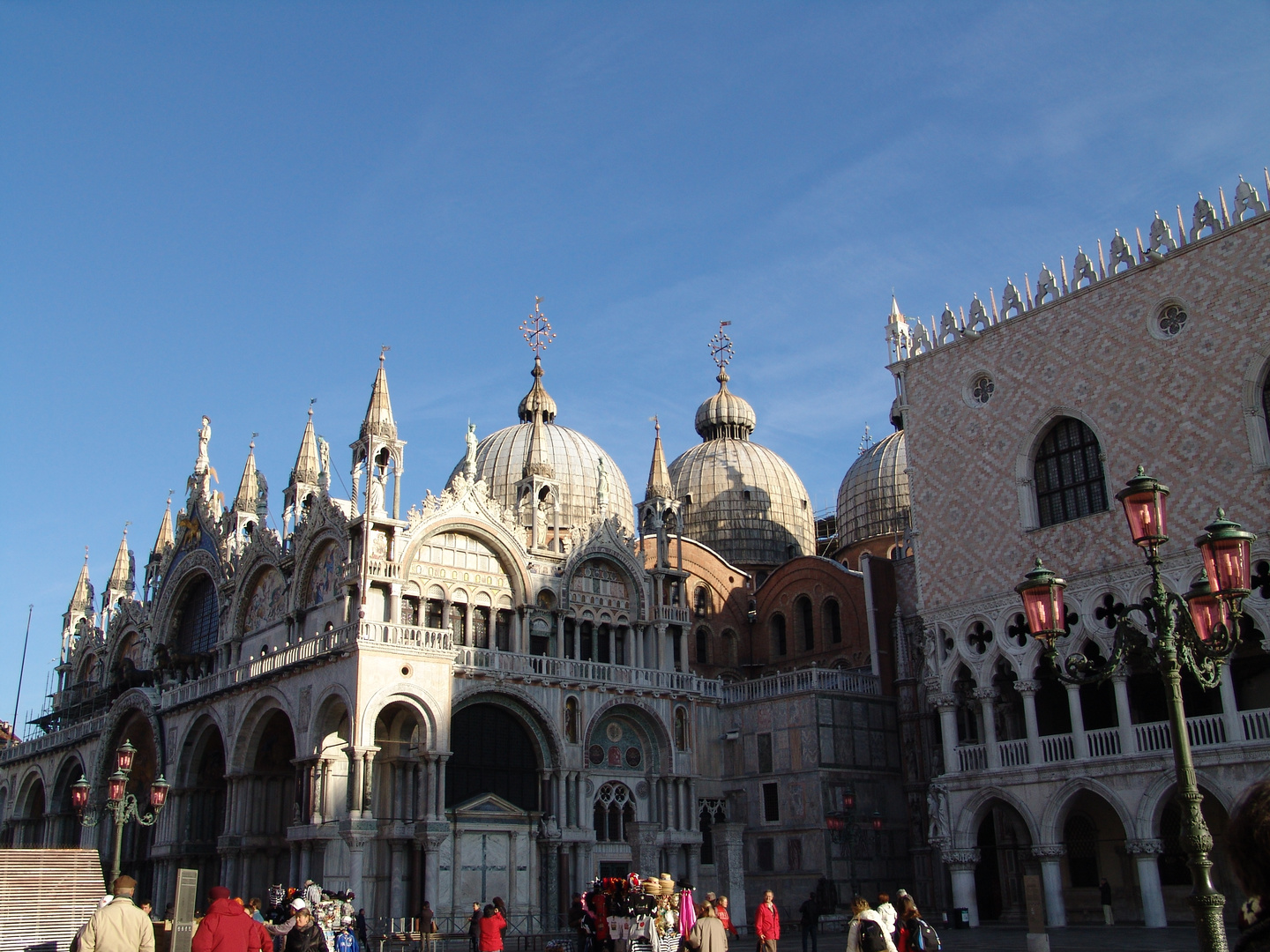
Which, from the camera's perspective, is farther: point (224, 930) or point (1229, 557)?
point (1229, 557)

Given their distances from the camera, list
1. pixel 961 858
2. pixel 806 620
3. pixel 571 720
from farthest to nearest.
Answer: pixel 806 620
pixel 571 720
pixel 961 858

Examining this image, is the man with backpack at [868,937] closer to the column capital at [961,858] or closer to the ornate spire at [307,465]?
the column capital at [961,858]

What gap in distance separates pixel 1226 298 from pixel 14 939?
2398 cm

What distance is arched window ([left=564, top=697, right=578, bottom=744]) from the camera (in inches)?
1170

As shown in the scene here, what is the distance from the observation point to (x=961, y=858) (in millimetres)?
26594

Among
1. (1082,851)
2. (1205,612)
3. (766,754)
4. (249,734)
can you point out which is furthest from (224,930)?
(766,754)

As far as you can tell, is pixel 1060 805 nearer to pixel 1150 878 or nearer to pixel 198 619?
pixel 1150 878

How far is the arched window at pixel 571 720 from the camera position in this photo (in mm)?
29719

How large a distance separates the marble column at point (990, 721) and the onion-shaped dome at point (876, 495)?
15268 millimetres

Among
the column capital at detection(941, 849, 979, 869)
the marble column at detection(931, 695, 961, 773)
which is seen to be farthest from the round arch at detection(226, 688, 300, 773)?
the column capital at detection(941, 849, 979, 869)

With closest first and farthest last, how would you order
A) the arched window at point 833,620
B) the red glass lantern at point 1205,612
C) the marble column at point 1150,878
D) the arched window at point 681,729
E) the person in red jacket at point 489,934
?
the red glass lantern at point 1205,612 < the person in red jacket at point 489,934 < the marble column at point 1150,878 < the arched window at point 681,729 < the arched window at point 833,620

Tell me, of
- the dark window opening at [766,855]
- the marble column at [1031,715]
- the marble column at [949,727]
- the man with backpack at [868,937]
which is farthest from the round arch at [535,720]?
the man with backpack at [868,937]

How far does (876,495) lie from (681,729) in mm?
15425

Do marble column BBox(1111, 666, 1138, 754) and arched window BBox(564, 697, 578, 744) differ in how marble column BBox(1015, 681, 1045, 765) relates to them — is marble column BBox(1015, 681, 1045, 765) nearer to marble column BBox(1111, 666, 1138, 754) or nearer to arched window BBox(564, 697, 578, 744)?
marble column BBox(1111, 666, 1138, 754)
